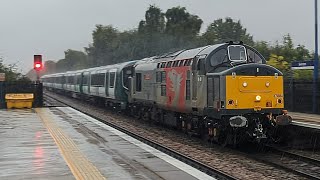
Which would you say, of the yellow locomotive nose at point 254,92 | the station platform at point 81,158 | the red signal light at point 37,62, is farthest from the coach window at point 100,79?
the yellow locomotive nose at point 254,92

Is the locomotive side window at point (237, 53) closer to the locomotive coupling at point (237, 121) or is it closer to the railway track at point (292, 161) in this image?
the locomotive coupling at point (237, 121)

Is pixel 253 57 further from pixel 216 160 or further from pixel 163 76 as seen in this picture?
pixel 163 76

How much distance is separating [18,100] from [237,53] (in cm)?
2048

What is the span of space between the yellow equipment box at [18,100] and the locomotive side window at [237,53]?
66.2ft

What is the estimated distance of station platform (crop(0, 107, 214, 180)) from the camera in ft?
31.5

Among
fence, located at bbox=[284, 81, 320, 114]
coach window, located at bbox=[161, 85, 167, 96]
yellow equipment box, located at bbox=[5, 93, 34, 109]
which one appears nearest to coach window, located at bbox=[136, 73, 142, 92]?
coach window, located at bbox=[161, 85, 167, 96]

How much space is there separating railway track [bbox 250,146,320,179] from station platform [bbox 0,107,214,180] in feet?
8.65

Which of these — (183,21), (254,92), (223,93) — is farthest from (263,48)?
(223,93)

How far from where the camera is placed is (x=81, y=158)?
11539 mm

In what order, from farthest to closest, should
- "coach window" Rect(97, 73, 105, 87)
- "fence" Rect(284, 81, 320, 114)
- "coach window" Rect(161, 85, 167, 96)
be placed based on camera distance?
1. "coach window" Rect(97, 73, 105, 87)
2. "fence" Rect(284, 81, 320, 114)
3. "coach window" Rect(161, 85, 167, 96)

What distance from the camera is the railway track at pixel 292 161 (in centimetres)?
1156

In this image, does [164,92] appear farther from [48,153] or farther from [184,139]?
[48,153]

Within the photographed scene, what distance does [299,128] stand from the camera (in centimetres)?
1527

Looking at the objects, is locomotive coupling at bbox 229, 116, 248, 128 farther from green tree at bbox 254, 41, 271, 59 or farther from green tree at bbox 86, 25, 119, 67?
green tree at bbox 86, 25, 119, 67
